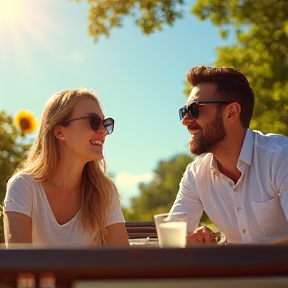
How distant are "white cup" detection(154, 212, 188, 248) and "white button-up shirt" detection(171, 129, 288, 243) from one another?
1.22 m

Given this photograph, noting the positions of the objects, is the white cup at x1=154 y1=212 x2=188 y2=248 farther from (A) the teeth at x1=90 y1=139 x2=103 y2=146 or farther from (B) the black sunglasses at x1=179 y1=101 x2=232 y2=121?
(B) the black sunglasses at x1=179 y1=101 x2=232 y2=121

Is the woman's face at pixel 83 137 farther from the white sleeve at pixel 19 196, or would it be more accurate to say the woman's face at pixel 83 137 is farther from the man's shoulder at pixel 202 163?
the man's shoulder at pixel 202 163

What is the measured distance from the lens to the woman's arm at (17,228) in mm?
2514

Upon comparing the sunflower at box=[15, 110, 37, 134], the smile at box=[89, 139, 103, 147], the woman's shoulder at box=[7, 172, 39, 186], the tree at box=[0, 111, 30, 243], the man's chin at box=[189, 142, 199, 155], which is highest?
the sunflower at box=[15, 110, 37, 134]

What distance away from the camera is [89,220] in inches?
114

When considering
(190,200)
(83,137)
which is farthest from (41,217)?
(190,200)

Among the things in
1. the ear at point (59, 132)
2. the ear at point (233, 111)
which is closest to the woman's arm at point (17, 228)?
the ear at point (59, 132)

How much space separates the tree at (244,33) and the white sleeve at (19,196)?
28.4 ft

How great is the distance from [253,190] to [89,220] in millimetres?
977

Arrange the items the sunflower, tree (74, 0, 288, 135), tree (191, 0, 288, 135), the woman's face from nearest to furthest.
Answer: the woman's face
the sunflower
tree (191, 0, 288, 135)
tree (74, 0, 288, 135)

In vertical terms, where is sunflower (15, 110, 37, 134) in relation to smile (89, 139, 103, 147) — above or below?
above

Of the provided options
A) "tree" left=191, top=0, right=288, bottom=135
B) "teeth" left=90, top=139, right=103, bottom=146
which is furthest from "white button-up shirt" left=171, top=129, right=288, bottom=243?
"tree" left=191, top=0, right=288, bottom=135

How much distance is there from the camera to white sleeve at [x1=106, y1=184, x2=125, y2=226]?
2.98 metres

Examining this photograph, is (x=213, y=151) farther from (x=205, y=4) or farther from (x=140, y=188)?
(x=140, y=188)
